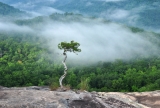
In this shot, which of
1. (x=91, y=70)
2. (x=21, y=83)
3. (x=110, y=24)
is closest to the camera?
(x=21, y=83)

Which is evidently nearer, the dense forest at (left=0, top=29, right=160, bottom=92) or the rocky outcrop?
the rocky outcrop

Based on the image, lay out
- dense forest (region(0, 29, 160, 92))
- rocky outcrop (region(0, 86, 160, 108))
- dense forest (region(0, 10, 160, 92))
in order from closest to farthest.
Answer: rocky outcrop (region(0, 86, 160, 108)) < dense forest (region(0, 10, 160, 92)) < dense forest (region(0, 29, 160, 92))

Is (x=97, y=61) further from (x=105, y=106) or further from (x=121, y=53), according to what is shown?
(x=105, y=106)

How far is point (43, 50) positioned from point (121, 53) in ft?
91.4

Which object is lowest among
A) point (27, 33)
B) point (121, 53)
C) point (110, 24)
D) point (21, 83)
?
point (21, 83)

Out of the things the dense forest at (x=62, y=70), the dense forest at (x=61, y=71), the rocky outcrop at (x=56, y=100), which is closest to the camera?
the rocky outcrop at (x=56, y=100)

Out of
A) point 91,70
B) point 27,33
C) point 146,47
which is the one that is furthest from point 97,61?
point 27,33

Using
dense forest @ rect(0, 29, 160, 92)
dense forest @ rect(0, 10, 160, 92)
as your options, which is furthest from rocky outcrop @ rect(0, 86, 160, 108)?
dense forest @ rect(0, 29, 160, 92)

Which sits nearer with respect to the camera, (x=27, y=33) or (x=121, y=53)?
(x=121, y=53)

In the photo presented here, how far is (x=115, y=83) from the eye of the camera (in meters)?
50.4

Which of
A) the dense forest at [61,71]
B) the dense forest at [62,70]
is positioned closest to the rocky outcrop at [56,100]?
the dense forest at [62,70]

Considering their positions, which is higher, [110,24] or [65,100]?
[110,24]

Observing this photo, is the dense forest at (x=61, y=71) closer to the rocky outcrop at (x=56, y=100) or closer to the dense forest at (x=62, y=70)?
the dense forest at (x=62, y=70)

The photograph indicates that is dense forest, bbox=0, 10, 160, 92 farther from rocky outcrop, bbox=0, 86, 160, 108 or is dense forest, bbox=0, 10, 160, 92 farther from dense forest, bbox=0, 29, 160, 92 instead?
rocky outcrop, bbox=0, 86, 160, 108
